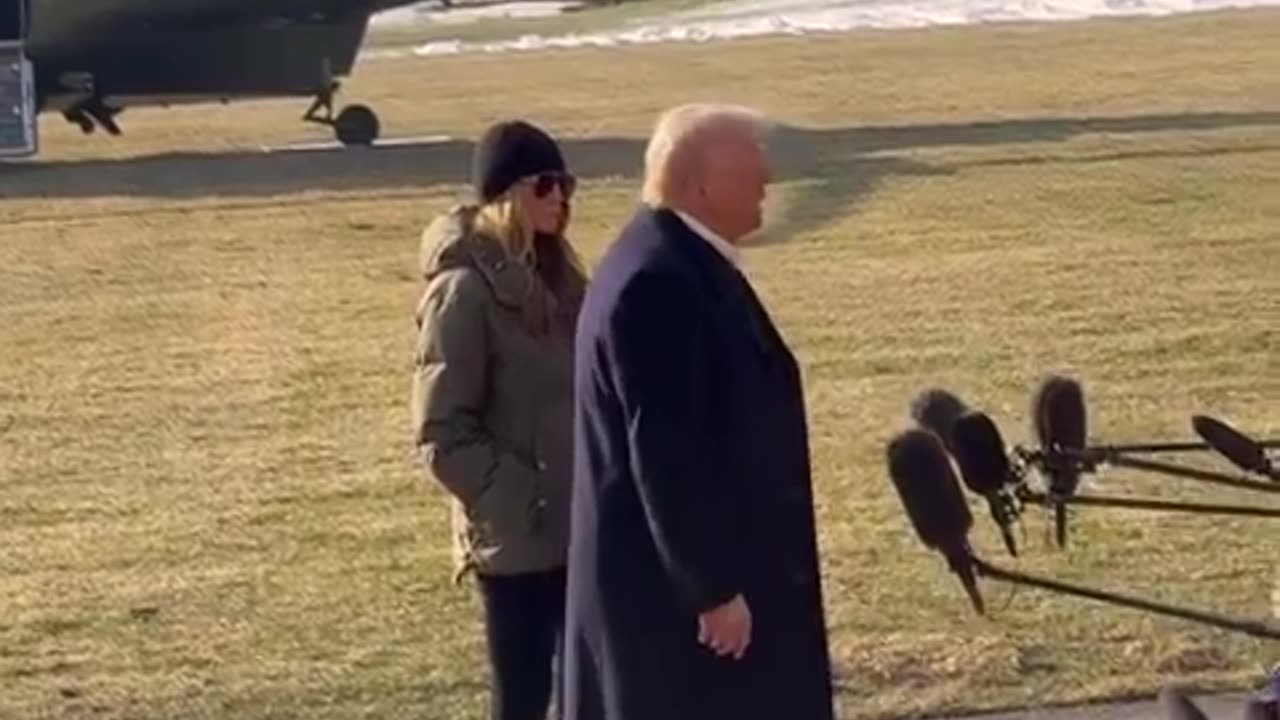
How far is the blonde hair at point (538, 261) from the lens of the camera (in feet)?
23.2

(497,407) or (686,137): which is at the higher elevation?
(686,137)

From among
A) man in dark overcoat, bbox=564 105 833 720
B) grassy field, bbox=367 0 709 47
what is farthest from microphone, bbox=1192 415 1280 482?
grassy field, bbox=367 0 709 47

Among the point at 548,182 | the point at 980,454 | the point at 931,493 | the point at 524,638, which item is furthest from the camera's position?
the point at 524,638

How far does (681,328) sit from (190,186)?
20.5 m

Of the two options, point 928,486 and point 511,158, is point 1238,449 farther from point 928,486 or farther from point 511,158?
point 511,158

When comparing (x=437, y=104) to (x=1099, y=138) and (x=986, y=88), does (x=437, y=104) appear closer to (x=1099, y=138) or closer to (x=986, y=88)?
(x=986, y=88)

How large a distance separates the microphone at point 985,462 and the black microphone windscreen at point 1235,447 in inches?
17.1

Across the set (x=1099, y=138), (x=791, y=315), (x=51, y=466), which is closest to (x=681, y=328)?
(x=51, y=466)

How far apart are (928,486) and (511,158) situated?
5.78 feet

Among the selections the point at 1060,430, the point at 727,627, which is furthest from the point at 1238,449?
the point at 727,627

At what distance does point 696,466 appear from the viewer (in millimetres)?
5621

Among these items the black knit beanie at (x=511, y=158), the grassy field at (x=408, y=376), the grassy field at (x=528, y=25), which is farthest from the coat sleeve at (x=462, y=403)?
the grassy field at (x=528, y=25)

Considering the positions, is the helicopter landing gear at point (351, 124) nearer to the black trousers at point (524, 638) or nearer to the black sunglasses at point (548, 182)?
the black trousers at point (524, 638)

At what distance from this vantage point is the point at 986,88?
32969 millimetres
